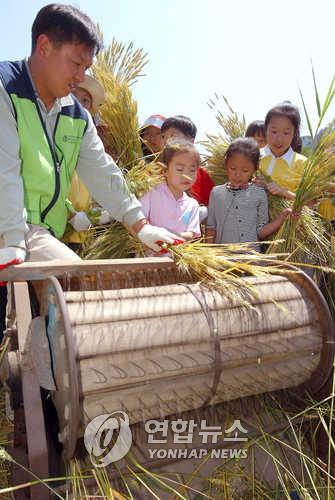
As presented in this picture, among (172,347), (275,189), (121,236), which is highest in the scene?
(275,189)

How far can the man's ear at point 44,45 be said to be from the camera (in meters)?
1.87

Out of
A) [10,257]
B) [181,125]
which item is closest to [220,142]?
[181,125]

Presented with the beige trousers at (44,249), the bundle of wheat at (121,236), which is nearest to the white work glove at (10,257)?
the beige trousers at (44,249)

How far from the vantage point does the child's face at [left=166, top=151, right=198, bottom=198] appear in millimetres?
2738

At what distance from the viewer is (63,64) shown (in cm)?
187

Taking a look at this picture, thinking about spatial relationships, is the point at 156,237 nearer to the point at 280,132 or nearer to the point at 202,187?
the point at 202,187

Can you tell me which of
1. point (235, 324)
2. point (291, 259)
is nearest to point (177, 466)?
point (235, 324)

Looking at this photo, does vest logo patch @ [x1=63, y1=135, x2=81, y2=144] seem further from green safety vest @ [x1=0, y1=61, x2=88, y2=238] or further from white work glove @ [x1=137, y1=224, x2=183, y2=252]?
white work glove @ [x1=137, y1=224, x2=183, y2=252]

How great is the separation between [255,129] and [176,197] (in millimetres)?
1302

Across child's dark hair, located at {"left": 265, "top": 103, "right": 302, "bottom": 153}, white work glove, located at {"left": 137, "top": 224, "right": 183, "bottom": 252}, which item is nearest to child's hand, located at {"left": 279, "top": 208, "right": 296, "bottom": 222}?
child's dark hair, located at {"left": 265, "top": 103, "right": 302, "bottom": 153}

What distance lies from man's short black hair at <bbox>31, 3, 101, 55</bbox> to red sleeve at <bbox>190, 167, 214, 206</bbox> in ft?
4.84

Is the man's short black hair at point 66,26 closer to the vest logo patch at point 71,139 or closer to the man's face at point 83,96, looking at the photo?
the vest logo patch at point 71,139

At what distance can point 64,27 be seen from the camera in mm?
1848

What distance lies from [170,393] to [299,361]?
54cm
